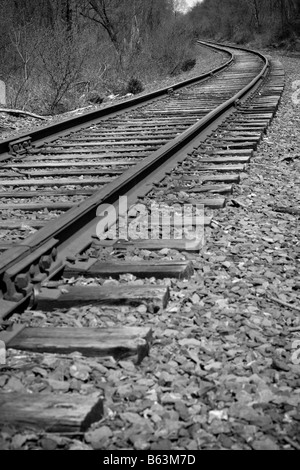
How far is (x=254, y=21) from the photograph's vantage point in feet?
201

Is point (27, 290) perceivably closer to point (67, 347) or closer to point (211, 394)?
point (67, 347)

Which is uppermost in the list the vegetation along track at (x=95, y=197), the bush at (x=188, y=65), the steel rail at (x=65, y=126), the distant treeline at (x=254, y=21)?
the distant treeline at (x=254, y=21)

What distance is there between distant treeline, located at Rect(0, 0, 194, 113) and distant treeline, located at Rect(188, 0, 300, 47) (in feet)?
57.4

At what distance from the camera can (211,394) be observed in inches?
77.2

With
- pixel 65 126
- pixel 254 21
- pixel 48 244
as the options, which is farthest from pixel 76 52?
pixel 254 21

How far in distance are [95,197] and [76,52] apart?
1093 cm

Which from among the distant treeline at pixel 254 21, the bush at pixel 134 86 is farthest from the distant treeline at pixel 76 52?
the distant treeline at pixel 254 21

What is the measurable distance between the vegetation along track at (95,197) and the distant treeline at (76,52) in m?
4.00

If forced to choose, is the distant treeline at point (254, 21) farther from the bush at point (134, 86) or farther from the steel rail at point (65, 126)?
the steel rail at point (65, 126)

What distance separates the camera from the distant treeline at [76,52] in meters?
13.2

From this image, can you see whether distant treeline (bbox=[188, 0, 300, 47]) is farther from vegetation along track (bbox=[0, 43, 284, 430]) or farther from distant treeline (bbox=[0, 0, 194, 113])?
vegetation along track (bbox=[0, 43, 284, 430])

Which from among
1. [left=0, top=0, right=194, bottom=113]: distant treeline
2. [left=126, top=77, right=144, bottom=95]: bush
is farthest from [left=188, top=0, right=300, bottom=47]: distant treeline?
[left=126, top=77, right=144, bottom=95]: bush

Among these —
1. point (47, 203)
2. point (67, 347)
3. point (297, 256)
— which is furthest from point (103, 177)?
point (67, 347)

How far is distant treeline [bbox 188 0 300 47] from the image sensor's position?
146 ft
